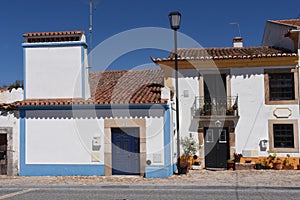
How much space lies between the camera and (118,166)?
41.7 feet

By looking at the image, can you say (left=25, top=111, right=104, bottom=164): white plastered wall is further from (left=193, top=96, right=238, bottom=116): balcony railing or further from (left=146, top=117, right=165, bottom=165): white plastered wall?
(left=193, top=96, right=238, bottom=116): balcony railing

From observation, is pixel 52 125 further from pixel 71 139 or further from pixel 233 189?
pixel 233 189

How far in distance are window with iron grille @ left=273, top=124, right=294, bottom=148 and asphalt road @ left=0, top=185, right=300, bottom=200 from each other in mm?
4801

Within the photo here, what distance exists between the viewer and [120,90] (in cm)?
1468

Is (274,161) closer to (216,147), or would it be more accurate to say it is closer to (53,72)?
(216,147)

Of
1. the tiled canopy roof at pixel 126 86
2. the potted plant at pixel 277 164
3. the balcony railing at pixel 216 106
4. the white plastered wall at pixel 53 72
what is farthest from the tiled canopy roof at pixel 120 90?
the potted plant at pixel 277 164

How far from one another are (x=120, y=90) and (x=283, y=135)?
7.41 metres

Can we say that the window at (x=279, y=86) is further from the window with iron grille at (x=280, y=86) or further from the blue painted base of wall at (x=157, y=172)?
the blue painted base of wall at (x=157, y=172)

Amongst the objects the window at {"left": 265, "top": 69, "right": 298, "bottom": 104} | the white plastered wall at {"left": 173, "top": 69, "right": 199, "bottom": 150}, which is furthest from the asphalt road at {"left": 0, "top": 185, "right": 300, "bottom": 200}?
the window at {"left": 265, "top": 69, "right": 298, "bottom": 104}

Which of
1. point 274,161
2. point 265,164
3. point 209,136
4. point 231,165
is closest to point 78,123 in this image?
point 209,136

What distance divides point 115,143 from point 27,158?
3.48 meters

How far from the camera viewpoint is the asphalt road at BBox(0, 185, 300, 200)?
28.9 ft

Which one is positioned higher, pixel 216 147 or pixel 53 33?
pixel 53 33

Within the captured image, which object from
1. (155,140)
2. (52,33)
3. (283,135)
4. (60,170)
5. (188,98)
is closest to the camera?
(155,140)
